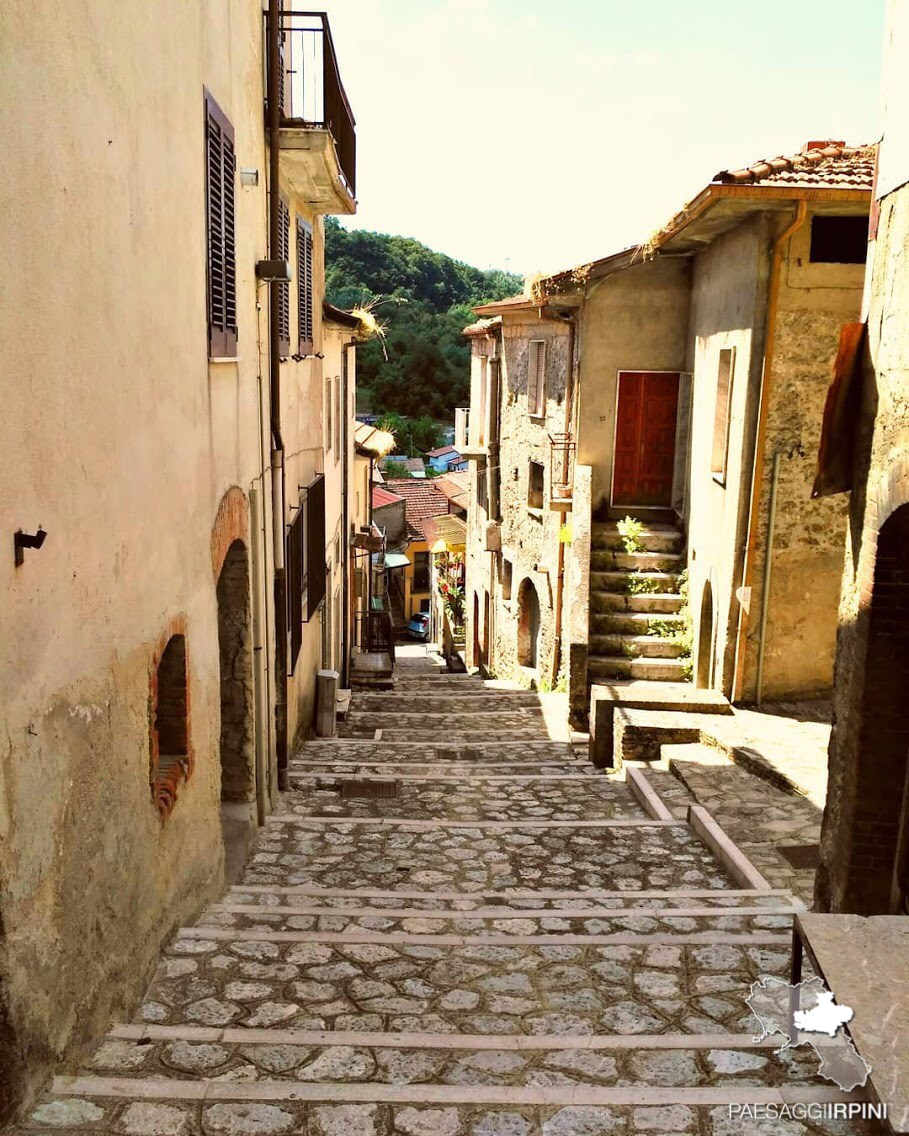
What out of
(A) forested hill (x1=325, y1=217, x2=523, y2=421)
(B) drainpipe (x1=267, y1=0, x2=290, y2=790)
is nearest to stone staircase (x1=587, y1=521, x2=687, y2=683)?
(B) drainpipe (x1=267, y1=0, x2=290, y2=790)

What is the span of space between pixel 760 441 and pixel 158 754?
785 centimetres

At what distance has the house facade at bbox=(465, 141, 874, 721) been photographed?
10648 millimetres

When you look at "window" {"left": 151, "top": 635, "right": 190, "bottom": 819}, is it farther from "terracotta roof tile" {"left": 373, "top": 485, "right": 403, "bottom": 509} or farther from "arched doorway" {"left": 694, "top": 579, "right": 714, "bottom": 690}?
"terracotta roof tile" {"left": 373, "top": 485, "right": 403, "bottom": 509}

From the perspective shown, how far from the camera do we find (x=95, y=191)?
12.7ft

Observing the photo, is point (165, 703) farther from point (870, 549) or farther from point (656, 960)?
point (870, 549)

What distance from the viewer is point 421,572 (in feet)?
164

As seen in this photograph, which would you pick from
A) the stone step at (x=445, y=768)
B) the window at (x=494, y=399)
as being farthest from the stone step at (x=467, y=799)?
the window at (x=494, y=399)

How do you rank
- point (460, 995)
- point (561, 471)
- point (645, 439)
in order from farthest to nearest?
1. point (561, 471)
2. point (645, 439)
3. point (460, 995)

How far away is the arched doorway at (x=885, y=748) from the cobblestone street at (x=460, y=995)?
0.62 meters

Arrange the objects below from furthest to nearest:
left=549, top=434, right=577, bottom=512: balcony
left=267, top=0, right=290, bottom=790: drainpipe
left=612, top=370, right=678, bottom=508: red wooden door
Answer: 1. left=549, top=434, right=577, bottom=512: balcony
2. left=612, top=370, right=678, bottom=508: red wooden door
3. left=267, top=0, right=290, bottom=790: drainpipe

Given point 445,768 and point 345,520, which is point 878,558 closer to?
point 445,768

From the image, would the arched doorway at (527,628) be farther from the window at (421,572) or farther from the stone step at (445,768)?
the window at (421,572)

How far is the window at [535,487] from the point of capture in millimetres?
18438

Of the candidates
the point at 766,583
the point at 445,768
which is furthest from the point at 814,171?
the point at 445,768
